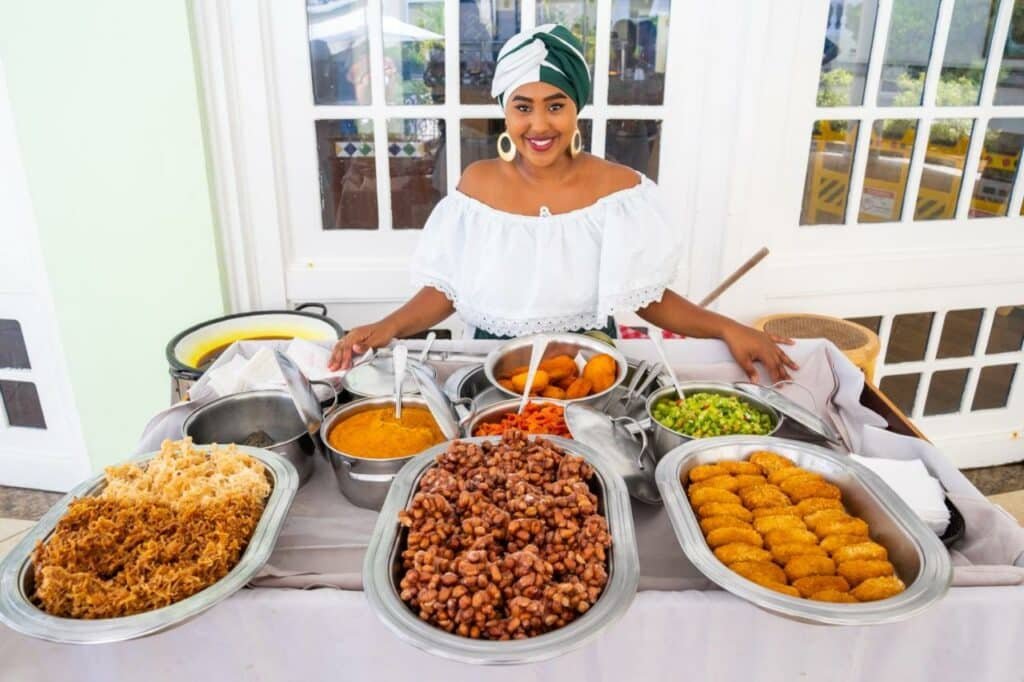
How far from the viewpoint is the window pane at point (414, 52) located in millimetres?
2330

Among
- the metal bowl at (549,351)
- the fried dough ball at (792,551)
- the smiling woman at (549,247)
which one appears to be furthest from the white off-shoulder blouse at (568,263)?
the fried dough ball at (792,551)

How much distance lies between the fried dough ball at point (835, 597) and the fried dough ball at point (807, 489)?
22 centimetres

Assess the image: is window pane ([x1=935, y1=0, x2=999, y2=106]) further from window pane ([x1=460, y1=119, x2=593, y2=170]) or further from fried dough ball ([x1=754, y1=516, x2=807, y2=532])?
fried dough ball ([x1=754, y1=516, x2=807, y2=532])

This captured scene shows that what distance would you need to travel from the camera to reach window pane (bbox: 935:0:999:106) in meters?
2.42

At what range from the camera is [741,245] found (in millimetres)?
2555

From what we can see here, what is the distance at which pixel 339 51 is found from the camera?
2.35 m

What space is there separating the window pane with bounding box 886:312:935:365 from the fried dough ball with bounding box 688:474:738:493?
208cm

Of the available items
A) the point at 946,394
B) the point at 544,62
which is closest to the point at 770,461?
the point at 544,62

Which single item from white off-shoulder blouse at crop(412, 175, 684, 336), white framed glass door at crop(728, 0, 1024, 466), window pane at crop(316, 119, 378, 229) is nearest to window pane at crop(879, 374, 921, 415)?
white framed glass door at crop(728, 0, 1024, 466)

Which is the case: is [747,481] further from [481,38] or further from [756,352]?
[481,38]

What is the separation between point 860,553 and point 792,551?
90mm

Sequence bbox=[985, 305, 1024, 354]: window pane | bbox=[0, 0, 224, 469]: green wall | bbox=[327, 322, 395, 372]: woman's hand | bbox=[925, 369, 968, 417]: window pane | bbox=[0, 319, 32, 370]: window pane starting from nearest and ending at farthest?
bbox=[327, 322, 395, 372]: woman's hand → bbox=[0, 0, 224, 469]: green wall → bbox=[0, 319, 32, 370]: window pane → bbox=[985, 305, 1024, 354]: window pane → bbox=[925, 369, 968, 417]: window pane

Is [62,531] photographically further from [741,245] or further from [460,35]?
[741,245]

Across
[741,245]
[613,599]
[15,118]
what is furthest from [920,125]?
[15,118]
